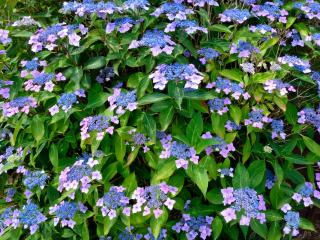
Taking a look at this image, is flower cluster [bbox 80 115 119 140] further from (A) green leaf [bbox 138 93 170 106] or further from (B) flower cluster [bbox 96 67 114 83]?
(B) flower cluster [bbox 96 67 114 83]

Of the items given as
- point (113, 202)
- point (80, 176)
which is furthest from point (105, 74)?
point (113, 202)

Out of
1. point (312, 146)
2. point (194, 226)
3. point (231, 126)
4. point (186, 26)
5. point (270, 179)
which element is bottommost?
point (194, 226)

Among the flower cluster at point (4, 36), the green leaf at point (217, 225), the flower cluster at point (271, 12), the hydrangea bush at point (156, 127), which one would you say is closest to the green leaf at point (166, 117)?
the hydrangea bush at point (156, 127)

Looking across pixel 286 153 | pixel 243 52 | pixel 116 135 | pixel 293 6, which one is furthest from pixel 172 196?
pixel 293 6

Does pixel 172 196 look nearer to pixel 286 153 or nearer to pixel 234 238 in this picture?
pixel 234 238

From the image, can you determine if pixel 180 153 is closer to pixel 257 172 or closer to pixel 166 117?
pixel 166 117

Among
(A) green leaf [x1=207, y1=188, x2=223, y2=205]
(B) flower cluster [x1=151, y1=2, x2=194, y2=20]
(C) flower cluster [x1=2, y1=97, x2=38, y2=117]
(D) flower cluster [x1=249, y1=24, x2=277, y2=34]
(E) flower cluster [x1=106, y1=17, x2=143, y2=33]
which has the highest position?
(B) flower cluster [x1=151, y1=2, x2=194, y2=20]

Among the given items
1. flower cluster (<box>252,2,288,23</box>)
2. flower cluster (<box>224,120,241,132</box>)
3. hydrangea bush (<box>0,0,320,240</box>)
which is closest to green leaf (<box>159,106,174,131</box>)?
hydrangea bush (<box>0,0,320,240</box>)
